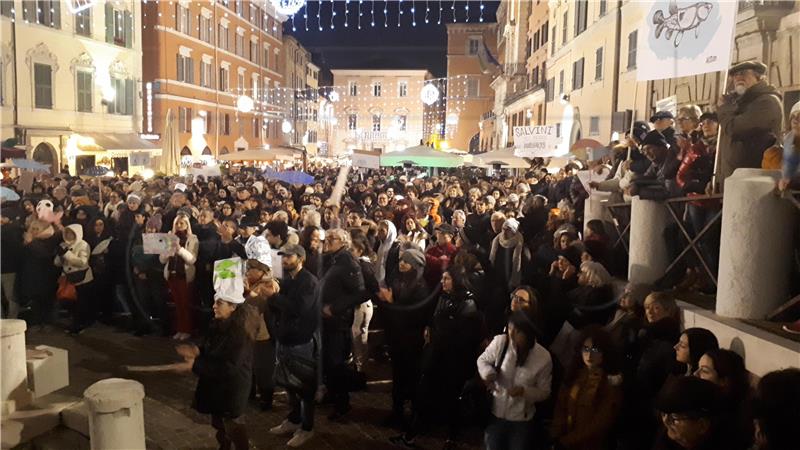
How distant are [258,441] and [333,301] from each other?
144 cm

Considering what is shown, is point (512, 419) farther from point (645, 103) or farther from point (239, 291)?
point (645, 103)

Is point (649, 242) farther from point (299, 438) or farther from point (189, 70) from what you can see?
point (189, 70)

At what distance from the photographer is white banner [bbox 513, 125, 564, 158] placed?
622 inches

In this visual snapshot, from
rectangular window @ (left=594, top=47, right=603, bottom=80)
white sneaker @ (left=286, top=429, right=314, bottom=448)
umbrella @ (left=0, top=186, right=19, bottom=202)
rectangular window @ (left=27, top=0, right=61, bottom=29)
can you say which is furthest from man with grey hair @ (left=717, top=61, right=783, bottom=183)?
rectangular window @ (left=27, top=0, right=61, bottom=29)

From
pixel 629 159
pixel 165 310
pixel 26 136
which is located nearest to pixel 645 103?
pixel 629 159

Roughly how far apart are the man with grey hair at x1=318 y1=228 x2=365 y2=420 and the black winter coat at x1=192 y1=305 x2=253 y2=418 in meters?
1.44

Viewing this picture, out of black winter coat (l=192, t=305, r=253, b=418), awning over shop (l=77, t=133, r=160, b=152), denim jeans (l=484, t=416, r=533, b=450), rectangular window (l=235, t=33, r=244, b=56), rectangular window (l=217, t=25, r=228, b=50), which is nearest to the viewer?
denim jeans (l=484, t=416, r=533, b=450)

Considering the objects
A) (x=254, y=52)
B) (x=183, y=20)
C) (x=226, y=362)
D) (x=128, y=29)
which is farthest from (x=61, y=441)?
(x=254, y=52)

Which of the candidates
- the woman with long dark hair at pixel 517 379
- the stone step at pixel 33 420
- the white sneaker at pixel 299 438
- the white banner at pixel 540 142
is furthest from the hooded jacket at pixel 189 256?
the white banner at pixel 540 142

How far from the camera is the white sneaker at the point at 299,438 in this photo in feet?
20.1

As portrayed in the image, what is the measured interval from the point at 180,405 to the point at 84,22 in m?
26.6

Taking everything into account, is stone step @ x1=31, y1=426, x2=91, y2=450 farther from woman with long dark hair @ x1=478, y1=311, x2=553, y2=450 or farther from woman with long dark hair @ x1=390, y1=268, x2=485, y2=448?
woman with long dark hair @ x1=478, y1=311, x2=553, y2=450

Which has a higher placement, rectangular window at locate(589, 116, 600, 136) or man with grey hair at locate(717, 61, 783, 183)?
rectangular window at locate(589, 116, 600, 136)

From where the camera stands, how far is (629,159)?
7.09 metres
